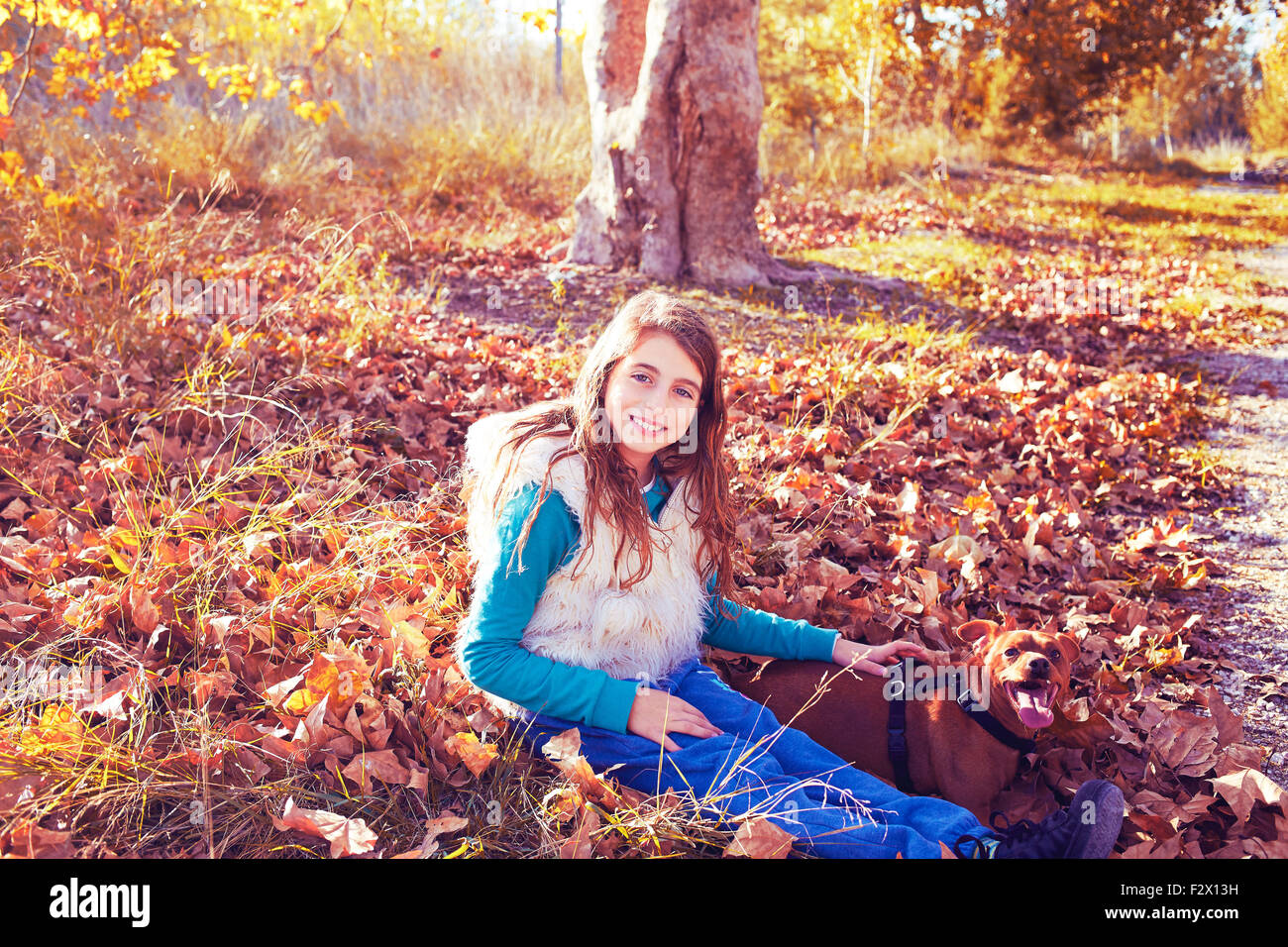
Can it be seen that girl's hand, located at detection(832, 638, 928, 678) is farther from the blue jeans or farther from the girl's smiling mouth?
the girl's smiling mouth

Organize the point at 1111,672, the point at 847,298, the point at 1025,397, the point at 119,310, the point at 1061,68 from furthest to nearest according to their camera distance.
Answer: the point at 1061,68 → the point at 847,298 → the point at 1025,397 → the point at 119,310 → the point at 1111,672

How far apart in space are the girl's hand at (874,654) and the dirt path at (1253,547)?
1.12 m

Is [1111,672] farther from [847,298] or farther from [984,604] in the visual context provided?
[847,298]

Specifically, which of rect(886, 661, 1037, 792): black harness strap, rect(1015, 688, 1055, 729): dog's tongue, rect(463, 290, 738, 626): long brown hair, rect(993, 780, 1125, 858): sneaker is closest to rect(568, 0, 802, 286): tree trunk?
rect(463, 290, 738, 626): long brown hair

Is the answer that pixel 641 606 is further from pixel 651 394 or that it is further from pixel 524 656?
pixel 651 394

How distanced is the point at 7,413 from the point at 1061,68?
2153cm

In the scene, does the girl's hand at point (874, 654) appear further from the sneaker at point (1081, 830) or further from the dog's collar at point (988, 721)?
the sneaker at point (1081, 830)

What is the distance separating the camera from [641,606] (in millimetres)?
2322

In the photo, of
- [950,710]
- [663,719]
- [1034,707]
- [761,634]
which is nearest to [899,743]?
[950,710]

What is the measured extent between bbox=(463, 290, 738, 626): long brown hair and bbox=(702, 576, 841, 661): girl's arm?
335 millimetres

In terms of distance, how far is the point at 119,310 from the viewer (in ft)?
13.7

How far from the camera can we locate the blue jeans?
1.99 m

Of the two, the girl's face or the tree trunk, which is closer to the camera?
the girl's face
